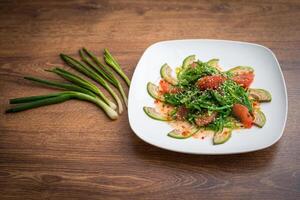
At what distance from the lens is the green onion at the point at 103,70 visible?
185 cm

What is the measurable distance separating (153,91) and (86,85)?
0.33 m

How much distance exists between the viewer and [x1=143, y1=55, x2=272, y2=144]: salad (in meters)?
1.57

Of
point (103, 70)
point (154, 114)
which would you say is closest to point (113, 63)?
point (103, 70)

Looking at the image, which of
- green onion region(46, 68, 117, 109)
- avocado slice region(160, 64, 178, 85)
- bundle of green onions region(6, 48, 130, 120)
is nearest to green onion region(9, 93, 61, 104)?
bundle of green onions region(6, 48, 130, 120)

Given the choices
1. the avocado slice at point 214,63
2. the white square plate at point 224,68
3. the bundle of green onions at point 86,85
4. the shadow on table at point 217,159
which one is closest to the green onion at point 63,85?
the bundle of green onions at point 86,85

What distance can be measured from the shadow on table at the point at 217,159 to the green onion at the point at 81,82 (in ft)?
1.08

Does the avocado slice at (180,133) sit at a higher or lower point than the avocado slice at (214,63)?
lower

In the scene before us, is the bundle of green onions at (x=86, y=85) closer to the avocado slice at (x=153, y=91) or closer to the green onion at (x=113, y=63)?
the green onion at (x=113, y=63)

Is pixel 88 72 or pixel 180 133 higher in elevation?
pixel 88 72

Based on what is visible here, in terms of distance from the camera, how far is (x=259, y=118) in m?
1.57

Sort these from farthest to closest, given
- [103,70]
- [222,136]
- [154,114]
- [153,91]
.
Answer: [103,70], [153,91], [154,114], [222,136]

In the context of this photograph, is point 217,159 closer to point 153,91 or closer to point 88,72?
point 153,91

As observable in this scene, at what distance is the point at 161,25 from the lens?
7.21 feet

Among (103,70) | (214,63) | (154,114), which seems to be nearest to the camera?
(154,114)
